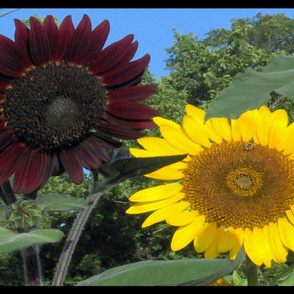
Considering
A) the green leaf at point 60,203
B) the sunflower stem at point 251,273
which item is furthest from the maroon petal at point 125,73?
→ the sunflower stem at point 251,273

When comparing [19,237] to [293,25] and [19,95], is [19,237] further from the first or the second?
[293,25]

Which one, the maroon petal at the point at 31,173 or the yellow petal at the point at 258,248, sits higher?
the maroon petal at the point at 31,173

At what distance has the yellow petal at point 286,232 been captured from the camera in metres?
0.67

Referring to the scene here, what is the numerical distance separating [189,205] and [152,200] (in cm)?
5

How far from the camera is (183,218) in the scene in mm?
706

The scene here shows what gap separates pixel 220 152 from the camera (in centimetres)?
73

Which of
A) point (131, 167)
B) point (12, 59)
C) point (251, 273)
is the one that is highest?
point (12, 59)

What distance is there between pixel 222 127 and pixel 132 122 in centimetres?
19

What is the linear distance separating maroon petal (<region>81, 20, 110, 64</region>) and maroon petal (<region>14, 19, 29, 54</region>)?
0.05m

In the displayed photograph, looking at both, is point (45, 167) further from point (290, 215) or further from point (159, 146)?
point (290, 215)

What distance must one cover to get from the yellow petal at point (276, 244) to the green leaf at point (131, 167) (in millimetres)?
241

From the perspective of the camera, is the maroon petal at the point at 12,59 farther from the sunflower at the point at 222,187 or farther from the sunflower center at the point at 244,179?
the sunflower center at the point at 244,179

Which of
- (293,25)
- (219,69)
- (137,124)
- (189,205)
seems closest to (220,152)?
(189,205)

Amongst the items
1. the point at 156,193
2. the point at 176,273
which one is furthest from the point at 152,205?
the point at 176,273
